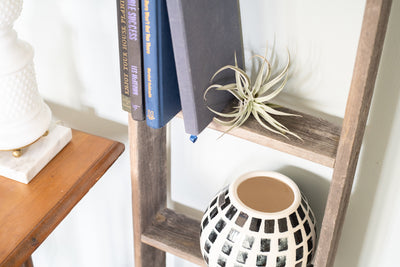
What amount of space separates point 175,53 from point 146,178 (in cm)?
35

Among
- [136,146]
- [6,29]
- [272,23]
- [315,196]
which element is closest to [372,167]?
[315,196]

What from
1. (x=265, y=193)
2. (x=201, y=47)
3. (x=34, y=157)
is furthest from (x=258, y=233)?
(x=34, y=157)

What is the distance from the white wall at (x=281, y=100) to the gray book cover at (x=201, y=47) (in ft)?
0.21

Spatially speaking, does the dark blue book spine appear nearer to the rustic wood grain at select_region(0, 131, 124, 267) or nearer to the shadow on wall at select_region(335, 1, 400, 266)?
the rustic wood grain at select_region(0, 131, 124, 267)

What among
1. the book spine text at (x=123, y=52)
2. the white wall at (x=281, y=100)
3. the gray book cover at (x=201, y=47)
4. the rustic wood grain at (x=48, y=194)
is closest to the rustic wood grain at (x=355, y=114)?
the white wall at (x=281, y=100)

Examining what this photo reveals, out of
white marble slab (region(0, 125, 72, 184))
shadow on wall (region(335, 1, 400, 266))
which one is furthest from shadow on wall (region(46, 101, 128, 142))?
shadow on wall (region(335, 1, 400, 266))

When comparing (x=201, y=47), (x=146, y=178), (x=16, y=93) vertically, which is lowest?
(x=146, y=178)

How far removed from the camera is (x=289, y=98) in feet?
2.81

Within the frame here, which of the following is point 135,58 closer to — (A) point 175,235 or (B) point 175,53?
(B) point 175,53

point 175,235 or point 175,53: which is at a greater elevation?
point 175,53

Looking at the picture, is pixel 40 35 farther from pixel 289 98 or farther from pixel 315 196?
pixel 315 196

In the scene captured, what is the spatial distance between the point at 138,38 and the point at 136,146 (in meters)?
0.25

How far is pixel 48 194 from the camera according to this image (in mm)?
903

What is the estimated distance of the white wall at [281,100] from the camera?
30.4 inches
